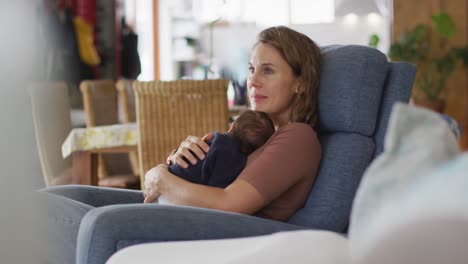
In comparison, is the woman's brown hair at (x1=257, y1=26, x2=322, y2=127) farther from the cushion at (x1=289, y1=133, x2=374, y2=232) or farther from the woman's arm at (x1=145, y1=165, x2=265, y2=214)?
the woman's arm at (x1=145, y1=165, x2=265, y2=214)

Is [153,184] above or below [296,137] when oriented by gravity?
below

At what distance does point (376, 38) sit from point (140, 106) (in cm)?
540

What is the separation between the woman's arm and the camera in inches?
69.5

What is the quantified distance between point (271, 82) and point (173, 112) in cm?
129

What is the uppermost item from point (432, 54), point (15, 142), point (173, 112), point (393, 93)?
point (15, 142)

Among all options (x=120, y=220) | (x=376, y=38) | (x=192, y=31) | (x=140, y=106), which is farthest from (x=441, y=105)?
(x=120, y=220)

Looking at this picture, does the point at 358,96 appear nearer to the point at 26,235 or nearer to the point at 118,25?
the point at 26,235

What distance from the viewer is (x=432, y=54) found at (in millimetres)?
8875

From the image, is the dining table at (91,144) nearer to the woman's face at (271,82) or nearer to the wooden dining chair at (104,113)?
the wooden dining chair at (104,113)

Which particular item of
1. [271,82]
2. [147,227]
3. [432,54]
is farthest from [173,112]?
[432,54]

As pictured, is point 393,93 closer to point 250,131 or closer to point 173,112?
point 250,131

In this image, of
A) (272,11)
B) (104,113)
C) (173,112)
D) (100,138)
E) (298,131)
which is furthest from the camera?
(272,11)

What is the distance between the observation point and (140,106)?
328 cm

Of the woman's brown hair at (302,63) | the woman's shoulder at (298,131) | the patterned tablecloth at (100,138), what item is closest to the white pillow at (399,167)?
the woman's shoulder at (298,131)
